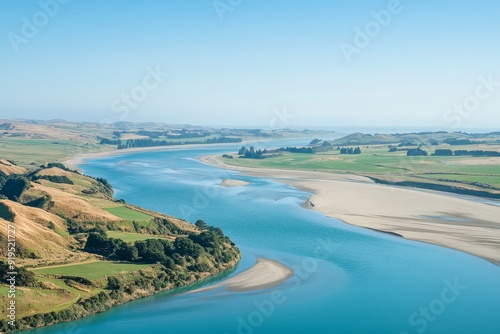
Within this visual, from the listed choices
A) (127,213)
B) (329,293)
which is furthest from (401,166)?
(329,293)

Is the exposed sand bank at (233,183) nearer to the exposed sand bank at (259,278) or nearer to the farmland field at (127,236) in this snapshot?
the farmland field at (127,236)

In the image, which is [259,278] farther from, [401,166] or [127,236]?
[401,166]

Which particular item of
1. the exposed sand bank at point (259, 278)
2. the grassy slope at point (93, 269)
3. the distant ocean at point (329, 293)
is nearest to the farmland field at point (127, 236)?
the grassy slope at point (93, 269)

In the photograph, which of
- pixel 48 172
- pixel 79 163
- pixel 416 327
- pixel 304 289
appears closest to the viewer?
pixel 416 327

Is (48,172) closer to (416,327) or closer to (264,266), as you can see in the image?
(264,266)

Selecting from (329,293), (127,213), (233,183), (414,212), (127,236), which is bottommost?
(329,293)

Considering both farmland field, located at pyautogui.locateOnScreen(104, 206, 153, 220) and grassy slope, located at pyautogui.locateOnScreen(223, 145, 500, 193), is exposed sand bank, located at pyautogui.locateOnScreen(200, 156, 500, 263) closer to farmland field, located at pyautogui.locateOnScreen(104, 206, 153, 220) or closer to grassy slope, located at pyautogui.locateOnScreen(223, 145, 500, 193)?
grassy slope, located at pyautogui.locateOnScreen(223, 145, 500, 193)

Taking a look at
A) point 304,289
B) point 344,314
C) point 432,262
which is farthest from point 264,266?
point 432,262
